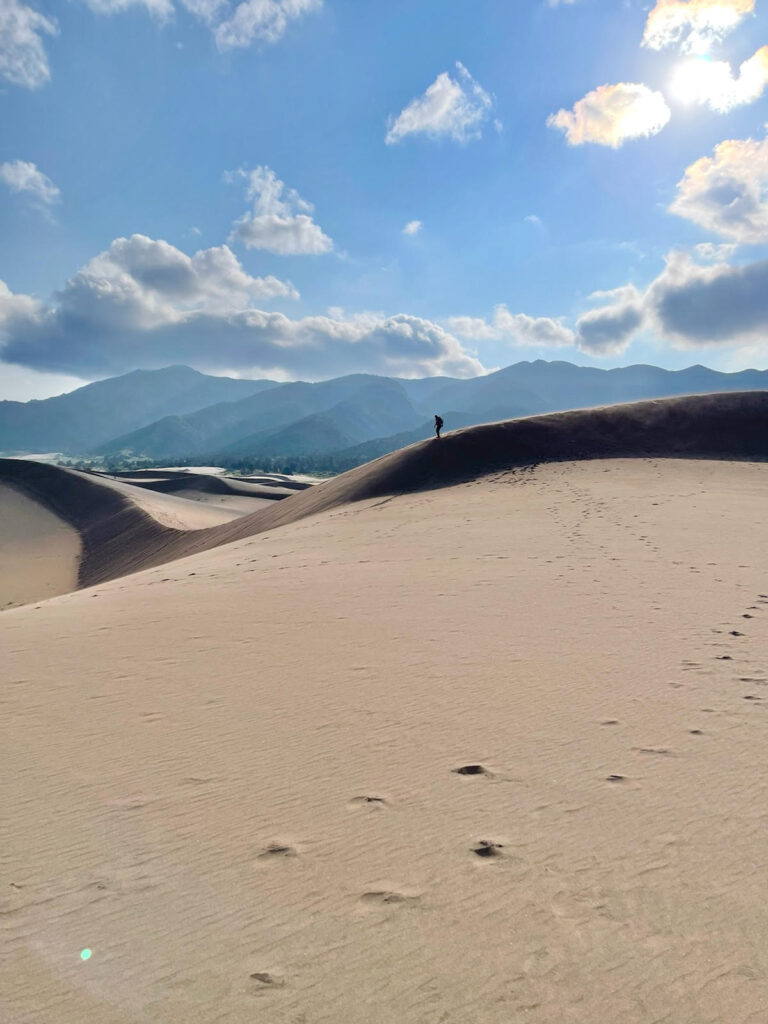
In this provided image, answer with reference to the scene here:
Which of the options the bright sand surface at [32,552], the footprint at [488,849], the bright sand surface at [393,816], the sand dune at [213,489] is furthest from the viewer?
the sand dune at [213,489]

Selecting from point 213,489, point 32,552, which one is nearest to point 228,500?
point 213,489

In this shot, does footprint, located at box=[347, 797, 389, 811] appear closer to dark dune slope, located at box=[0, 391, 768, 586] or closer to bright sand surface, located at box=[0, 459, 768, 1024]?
bright sand surface, located at box=[0, 459, 768, 1024]

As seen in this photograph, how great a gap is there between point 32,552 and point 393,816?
124ft

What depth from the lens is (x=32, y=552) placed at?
34.5m

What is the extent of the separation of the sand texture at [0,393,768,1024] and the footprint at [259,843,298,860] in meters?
0.02

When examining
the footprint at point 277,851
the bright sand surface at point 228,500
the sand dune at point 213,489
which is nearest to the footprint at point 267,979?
the footprint at point 277,851

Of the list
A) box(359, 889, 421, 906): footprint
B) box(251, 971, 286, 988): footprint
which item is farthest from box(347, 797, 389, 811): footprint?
box(251, 971, 286, 988): footprint

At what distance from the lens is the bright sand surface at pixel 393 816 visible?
7.64 feet

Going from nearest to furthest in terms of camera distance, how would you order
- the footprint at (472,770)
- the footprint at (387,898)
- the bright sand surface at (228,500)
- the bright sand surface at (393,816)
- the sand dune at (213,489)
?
1. the bright sand surface at (393,816)
2. the footprint at (387,898)
3. the footprint at (472,770)
4. the bright sand surface at (228,500)
5. the sand dune at (213,489)

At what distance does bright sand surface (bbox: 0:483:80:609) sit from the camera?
2609 cm

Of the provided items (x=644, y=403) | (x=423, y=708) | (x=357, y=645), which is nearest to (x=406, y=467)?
(x=644, y=403)

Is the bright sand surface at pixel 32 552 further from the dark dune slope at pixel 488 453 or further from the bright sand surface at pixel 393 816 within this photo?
the bright sand surface at pixel 393 816

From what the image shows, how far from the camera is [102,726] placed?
4.85 m

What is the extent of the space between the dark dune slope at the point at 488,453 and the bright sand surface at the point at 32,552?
112 cm
